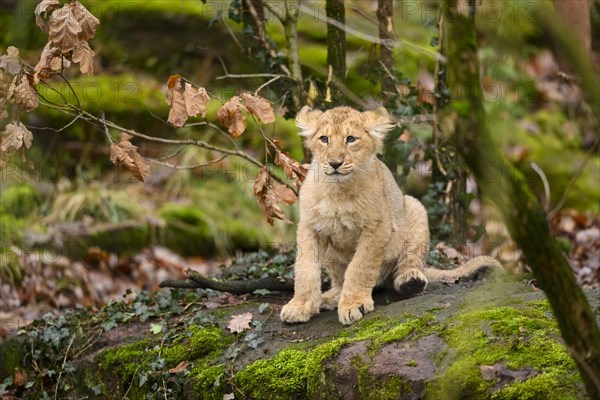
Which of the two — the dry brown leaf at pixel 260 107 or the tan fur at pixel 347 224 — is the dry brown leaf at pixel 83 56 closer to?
the dry brown leaf at pixel 260 107

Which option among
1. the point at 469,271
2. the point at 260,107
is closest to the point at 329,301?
the point at 469,271

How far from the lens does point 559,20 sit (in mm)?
2740

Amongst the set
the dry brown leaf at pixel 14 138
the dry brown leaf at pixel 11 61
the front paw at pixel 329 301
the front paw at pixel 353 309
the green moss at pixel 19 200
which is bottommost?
the green moss at pixel 19 200

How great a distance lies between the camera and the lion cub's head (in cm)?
615

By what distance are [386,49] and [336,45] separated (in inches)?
21.1

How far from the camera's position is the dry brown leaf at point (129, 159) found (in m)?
6.54

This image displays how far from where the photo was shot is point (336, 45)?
8.53 m

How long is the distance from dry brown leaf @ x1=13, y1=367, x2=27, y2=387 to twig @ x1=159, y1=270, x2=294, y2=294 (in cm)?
138

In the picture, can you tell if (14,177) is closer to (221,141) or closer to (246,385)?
(221,141)

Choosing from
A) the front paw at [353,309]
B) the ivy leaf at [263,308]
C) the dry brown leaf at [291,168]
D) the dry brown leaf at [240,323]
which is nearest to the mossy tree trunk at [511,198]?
the front paw at [353,309]

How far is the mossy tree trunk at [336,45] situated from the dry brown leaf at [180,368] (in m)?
3.28

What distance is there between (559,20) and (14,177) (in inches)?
398

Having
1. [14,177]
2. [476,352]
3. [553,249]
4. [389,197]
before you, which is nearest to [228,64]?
[14,177]

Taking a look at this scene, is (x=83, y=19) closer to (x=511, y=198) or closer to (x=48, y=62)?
(x=48, y=62)
